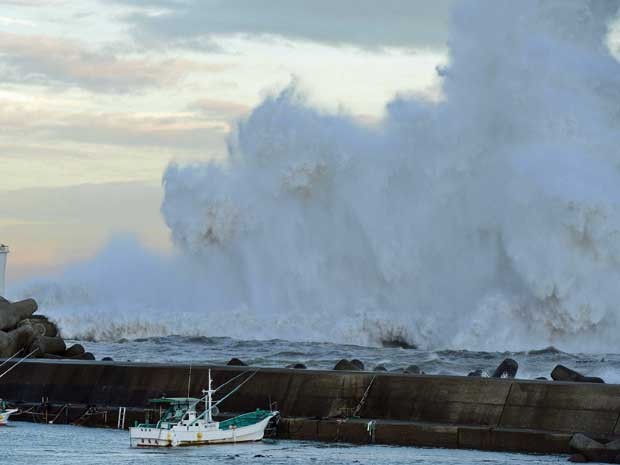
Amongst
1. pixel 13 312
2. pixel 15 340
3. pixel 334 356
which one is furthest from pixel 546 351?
pixel 15 340

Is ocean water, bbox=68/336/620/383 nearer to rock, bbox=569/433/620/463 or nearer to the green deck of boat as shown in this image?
the green deck of boat

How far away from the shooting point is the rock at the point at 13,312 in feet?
103

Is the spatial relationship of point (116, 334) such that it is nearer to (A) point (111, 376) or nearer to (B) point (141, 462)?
(A) point (111, 376)

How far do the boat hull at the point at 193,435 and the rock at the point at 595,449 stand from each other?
15.6 ft

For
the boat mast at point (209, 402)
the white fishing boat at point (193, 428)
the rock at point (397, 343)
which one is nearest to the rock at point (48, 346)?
the boat mast at point (209, 402)

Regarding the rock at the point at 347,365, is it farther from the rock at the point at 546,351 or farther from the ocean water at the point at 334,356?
the rock at the point at 546,351

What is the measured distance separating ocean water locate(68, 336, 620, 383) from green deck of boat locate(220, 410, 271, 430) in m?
8.94

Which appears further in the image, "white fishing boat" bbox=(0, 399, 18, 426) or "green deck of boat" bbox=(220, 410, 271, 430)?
"white fishing boat" bbox=(0, 399, 18, 426)

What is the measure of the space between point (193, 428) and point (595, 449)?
5.82 m

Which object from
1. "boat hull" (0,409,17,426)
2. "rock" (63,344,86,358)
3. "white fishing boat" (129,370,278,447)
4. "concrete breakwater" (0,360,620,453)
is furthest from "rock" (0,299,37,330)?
"white fishing boat" (129,370,278,447)

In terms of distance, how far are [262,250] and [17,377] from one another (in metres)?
22.4

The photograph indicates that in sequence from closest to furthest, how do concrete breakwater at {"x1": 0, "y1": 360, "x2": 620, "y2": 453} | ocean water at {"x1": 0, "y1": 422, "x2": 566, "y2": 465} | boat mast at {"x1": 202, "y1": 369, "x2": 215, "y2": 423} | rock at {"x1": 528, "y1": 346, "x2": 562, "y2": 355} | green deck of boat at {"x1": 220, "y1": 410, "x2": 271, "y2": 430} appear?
ocean water at {"x1": 0, "y1": 422, "x2": 566, "y2": 465}
concrete breakwater at {"x1": 0, "y1": 360, "x2": 620, "y2": 453}
boat mast at {"x1": 202, "y1": 369, "x2": 215, "y2": 423}
green deck of boat at {"x1": 220, "y1": 410, "x2": 271, "y2": 430}
rock at {"x1": 528, "y1": 346, "x2": 562, "y2": 355}

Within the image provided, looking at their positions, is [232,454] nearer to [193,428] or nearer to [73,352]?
[193,428]

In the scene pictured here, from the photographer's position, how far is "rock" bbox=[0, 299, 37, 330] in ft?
103
